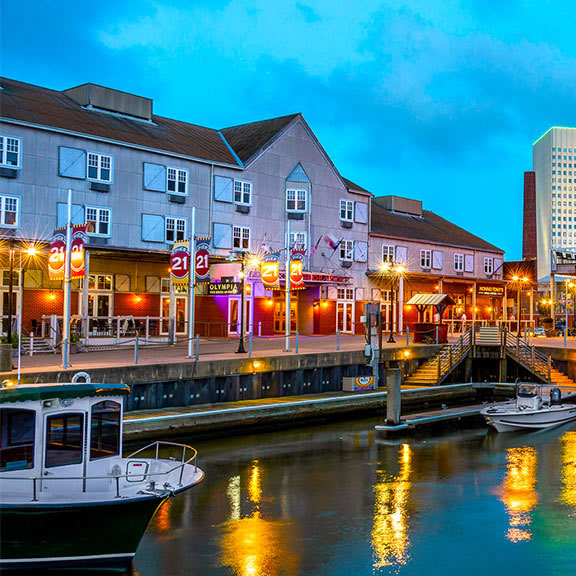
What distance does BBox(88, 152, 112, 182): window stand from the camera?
36.7m

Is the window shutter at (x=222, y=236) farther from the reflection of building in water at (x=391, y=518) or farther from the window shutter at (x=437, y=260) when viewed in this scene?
the reflection of building in water at (x=391, y=518)

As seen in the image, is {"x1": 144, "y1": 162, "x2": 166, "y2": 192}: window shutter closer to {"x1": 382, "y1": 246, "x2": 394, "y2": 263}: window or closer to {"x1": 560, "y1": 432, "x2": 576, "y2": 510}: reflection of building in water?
{"x1": 382, "y1": 246, "x2": 394, "y2": 263}: window

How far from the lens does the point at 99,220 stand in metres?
36.8

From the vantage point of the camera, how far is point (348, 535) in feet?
51.3

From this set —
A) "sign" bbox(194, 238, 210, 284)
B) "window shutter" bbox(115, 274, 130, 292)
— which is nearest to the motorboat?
"sign" bbox(194, 238, 210, 284)

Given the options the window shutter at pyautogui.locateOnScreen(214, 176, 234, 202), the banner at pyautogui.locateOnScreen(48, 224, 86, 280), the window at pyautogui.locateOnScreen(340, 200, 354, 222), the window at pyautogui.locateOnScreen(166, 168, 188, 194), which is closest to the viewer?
the banner at pyautogui.locateOnScreen(48, 224, 86, 280)

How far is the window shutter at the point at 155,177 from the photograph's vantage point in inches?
1542

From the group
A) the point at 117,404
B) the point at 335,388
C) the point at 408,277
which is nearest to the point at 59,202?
the point at 335,388

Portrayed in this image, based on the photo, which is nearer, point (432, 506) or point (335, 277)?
point (432, 506)

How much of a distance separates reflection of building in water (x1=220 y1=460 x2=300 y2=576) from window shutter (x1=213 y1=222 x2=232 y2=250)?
25.8 meters

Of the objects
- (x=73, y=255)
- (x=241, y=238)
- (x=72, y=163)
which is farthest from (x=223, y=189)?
(x=73, y=255)

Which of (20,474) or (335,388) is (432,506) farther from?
(335,388)

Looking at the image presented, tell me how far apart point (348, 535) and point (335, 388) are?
62.0 ft

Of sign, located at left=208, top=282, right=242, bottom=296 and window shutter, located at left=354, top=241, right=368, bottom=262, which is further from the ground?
window shutter, located at left=354, top=241, right=368, bottom=262
